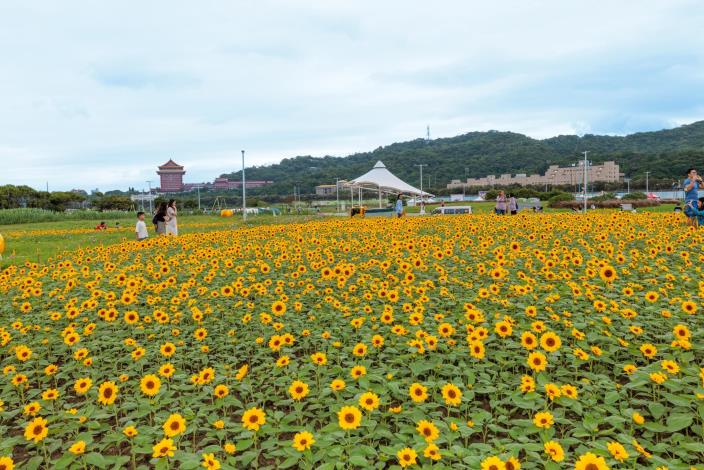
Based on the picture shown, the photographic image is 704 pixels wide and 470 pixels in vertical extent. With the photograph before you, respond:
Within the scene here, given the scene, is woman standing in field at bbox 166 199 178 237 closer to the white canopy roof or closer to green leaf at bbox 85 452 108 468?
green leaf at bbox 85 452 108 468

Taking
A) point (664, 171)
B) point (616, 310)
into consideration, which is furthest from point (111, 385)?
point (664, 171)

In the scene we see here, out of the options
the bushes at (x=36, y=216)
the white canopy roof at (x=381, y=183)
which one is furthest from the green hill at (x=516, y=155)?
the bushes at (x=36, y=216)

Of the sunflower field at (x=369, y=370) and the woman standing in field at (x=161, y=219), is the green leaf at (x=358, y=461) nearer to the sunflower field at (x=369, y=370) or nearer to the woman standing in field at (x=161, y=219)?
the sunflower field at (x=369, y=370)

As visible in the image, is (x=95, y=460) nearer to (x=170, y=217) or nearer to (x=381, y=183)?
(x=170, y=217)

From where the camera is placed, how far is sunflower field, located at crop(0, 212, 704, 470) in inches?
96.6

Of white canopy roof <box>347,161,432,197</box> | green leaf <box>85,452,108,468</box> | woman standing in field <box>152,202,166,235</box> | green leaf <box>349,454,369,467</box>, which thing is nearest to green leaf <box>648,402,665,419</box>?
green leaf <box>349,454,369,467</box>

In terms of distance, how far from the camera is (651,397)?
297 centimetres

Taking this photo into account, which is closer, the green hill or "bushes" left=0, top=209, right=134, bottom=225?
"bushes" left=0, top=209, right=134, bottom=225

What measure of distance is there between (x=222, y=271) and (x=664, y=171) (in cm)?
9505

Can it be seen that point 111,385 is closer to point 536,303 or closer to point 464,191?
point 536,303

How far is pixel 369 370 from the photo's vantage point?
3297 mm

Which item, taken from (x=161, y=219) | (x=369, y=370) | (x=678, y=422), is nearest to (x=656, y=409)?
(x=678, y=422)

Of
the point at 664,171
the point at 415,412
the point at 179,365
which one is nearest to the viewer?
the point at 415,412

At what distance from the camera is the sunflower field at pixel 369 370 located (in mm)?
2453
